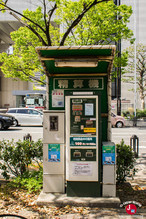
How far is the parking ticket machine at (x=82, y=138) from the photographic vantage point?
4324 mm

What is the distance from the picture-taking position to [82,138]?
4320 mm

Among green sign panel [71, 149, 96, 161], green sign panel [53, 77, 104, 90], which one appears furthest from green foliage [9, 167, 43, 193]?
green sign panel [53, 77, 104, 90]

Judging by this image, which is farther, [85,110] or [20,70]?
[20,70]

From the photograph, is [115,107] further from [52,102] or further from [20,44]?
[52,102]

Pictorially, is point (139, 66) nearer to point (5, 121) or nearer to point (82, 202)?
point (5, 121)

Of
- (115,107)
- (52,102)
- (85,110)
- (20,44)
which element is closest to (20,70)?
(20,44)

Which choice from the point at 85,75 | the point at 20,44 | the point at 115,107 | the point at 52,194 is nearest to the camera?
the point at 52,194

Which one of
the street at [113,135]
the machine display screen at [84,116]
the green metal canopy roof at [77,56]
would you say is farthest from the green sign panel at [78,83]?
the street at [113,135]

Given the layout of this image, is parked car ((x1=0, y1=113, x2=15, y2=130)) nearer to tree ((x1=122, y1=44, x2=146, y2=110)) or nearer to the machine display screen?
the machine display screen

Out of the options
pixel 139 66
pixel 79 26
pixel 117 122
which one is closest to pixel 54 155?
pixel 79 26

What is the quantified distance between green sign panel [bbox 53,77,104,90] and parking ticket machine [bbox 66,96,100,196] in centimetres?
86

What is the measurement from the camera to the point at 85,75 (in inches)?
202

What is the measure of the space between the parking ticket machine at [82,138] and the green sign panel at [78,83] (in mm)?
863

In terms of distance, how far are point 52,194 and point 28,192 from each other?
1.86 ft
